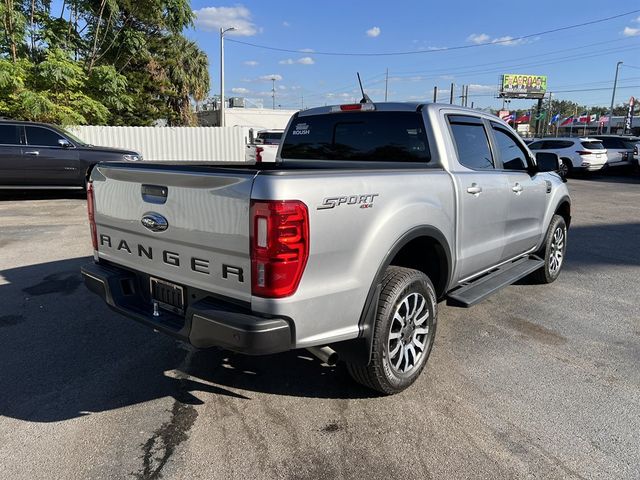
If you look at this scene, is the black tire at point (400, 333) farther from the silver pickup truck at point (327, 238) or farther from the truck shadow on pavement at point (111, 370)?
the truck shadow on pavement at point (111, 370)

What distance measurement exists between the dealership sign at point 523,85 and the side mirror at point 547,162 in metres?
77.2

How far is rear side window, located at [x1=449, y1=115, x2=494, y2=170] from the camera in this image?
397 cm

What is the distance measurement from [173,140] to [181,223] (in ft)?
60.3

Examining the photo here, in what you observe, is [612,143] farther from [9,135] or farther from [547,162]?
[9,135]

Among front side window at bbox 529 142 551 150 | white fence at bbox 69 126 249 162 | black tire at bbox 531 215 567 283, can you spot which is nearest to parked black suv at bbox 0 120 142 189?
white fence at bbox 69 126 249 162

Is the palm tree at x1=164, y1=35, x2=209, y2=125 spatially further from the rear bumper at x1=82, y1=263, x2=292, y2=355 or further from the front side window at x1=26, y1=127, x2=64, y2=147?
the rear bumper at x1=82, y1=263, x2=292, y2=355

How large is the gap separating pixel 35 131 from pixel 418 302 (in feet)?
36.6

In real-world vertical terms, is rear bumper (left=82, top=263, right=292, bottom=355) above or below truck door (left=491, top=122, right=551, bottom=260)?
below

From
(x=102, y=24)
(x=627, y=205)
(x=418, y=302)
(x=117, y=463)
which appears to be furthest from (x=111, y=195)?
(x=102, y=24)

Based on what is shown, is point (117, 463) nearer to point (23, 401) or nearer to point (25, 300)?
point (23, 401)

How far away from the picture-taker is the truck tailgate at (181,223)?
8.27 ft

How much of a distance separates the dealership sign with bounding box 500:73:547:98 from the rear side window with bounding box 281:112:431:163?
78660mm

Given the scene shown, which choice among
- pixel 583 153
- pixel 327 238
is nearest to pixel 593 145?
pixel 583 153

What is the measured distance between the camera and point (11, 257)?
6535mm
